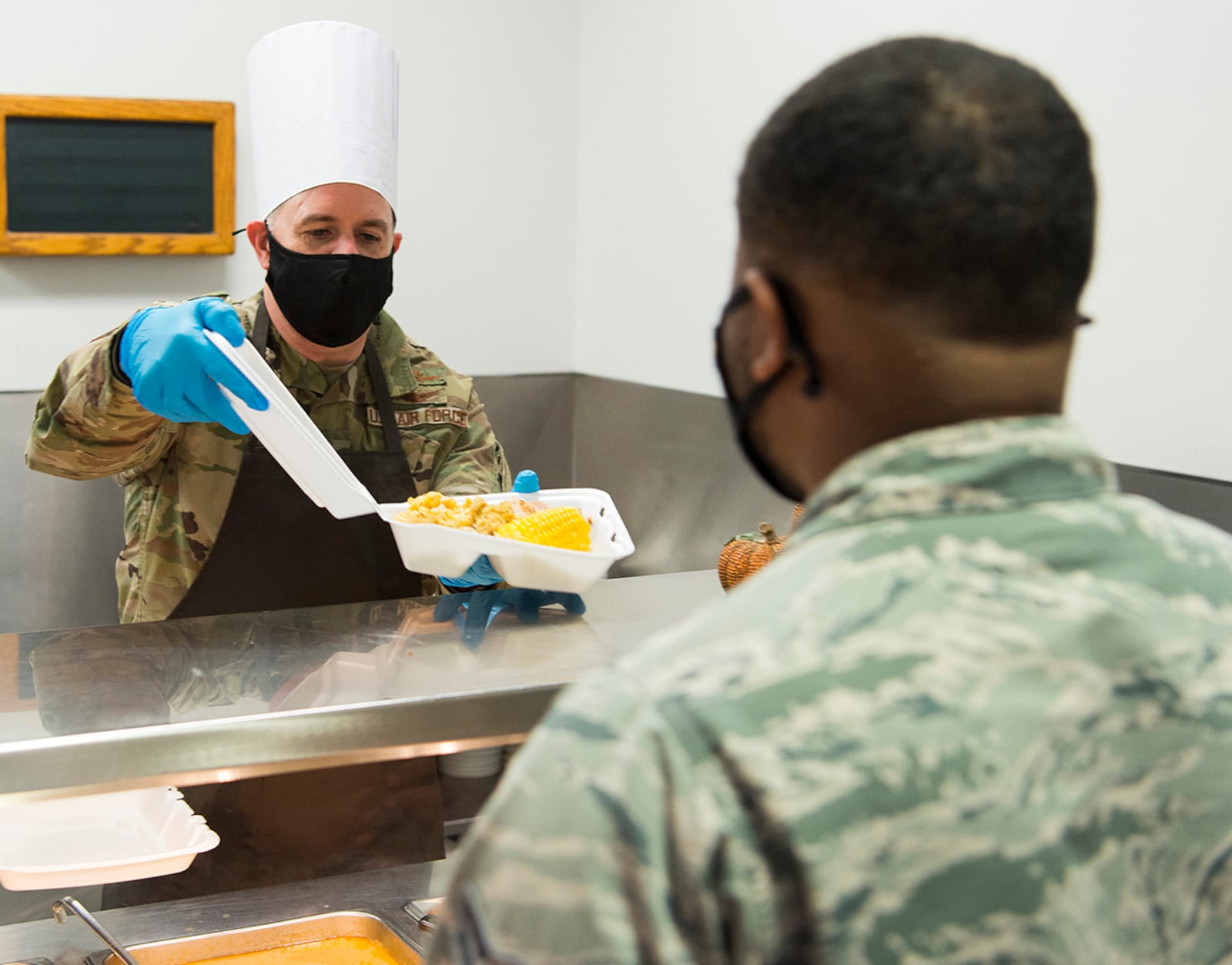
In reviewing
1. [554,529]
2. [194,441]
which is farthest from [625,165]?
[554,529]

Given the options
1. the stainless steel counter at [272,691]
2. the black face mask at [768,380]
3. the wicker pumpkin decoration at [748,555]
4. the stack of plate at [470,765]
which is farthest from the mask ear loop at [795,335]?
the stack of plate at [470,765]

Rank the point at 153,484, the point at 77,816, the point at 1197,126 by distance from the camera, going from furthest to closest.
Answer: the point at 153,484
the point at 1197,126
the point at 77,816

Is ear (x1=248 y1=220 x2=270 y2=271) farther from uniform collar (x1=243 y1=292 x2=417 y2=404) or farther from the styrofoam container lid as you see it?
the styrofoam container lid

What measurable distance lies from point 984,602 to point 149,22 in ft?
8.56

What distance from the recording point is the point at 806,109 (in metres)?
0.53

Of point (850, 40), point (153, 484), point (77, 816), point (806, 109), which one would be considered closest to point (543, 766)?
point (806, 109)

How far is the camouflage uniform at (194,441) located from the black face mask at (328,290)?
0.12 meters

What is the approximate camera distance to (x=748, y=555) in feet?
4.97

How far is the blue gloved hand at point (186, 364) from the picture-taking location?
4.66 ft

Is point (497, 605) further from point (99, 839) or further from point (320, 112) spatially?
point (320, 112)

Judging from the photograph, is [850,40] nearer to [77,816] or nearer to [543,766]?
[77,816]

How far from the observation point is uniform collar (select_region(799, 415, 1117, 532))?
52cm

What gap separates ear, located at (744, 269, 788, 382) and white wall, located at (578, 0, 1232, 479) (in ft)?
3.76

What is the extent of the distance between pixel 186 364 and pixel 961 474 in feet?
3.82
